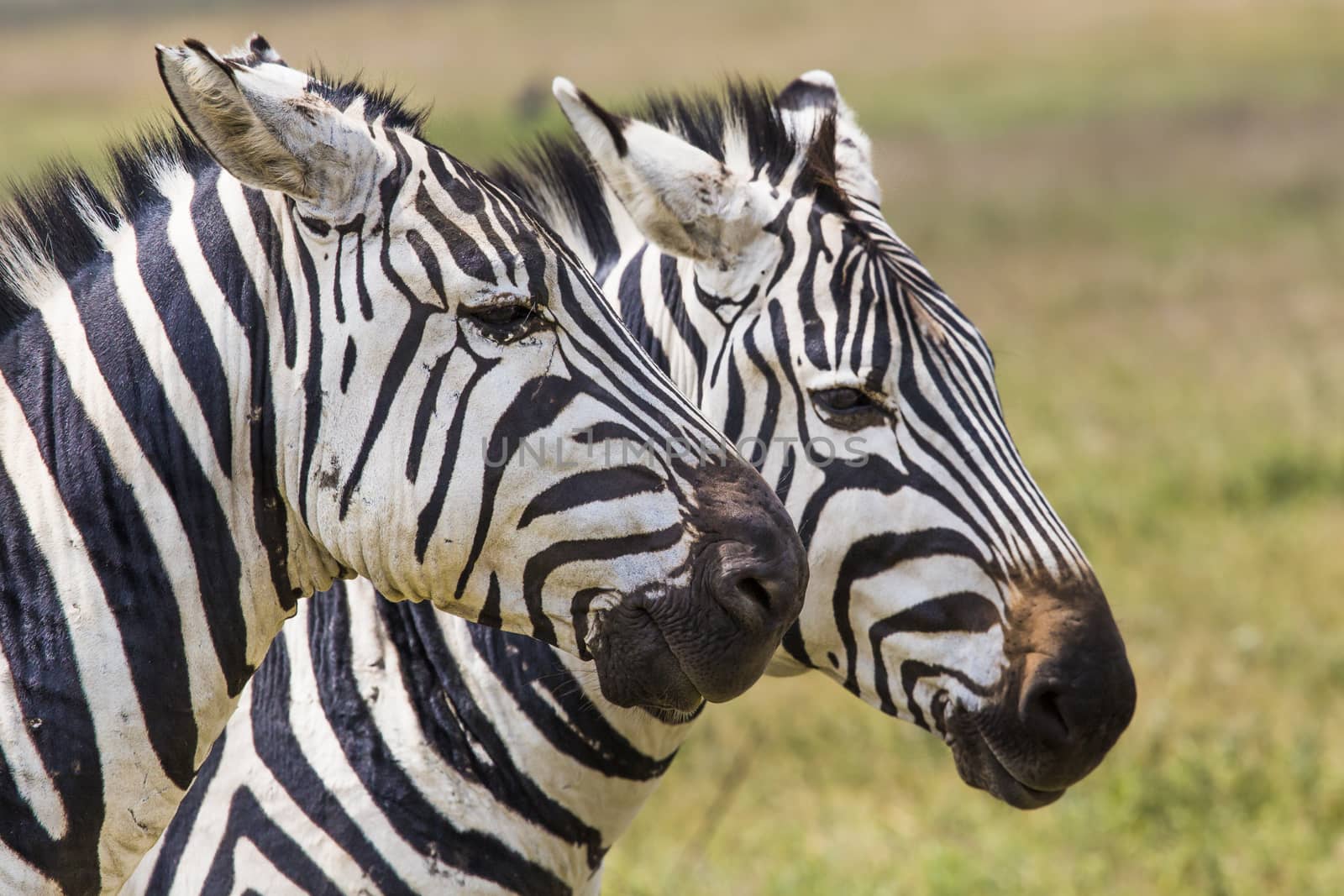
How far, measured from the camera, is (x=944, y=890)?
5594 mm

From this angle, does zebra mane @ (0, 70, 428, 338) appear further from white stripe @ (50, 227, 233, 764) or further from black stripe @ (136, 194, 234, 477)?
black stripe @ (136, 194, 234, 477)

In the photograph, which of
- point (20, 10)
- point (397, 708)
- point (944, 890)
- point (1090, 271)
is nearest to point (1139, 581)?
point (944, 890)

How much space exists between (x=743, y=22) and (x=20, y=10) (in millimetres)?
23154

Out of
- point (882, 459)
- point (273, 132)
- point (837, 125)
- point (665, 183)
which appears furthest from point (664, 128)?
point (273, 132)

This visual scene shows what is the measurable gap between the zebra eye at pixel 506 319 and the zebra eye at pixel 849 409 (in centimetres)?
102

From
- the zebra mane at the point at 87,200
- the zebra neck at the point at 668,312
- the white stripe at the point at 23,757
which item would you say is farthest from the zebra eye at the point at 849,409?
the white stripe at the point at 23,757

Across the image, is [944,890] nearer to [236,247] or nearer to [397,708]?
[397,708]

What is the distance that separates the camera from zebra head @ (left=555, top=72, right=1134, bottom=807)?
10.2 ft

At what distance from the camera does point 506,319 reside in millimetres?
2428

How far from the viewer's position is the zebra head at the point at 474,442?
2.37 meters

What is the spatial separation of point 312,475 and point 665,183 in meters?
1.29

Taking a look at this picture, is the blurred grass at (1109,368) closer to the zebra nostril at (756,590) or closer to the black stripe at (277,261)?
the black stripe at (277,261)

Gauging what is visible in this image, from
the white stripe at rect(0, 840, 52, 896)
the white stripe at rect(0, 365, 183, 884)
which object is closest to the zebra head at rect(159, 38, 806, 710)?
the white stripe at rect(0, 365, 183, 884)

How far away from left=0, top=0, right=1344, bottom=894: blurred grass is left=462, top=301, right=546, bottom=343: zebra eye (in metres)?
0.97
